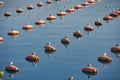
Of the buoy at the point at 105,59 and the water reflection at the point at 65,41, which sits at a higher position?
the water reflection at the point at 65,41

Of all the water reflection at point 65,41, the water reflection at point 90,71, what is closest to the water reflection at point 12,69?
the water reflection at point 90,71

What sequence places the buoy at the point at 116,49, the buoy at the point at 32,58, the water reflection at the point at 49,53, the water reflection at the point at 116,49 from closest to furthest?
the buoy at the point at 32,58 → the water reflection at the point at 49,53 → the water reflection at the point at 116,49 → the buoy at the point at 116,49

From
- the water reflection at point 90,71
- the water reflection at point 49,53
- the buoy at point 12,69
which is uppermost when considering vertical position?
the buoy at point 12,69

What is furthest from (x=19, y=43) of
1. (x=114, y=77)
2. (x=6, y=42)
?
(x=114, y=77)

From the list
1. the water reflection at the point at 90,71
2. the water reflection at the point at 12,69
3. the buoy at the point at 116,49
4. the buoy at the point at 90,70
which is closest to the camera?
the water reflection at the point at 90,71

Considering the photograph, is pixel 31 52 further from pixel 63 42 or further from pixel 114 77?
pixel 114 77

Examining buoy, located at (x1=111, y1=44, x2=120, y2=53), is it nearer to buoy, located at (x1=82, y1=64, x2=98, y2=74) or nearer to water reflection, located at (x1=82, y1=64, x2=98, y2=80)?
water reflection, located at (x1=82, y1=64, x2=98, y2=80)

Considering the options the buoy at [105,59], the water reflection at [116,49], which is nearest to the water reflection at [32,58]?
the buoy at [105,59]

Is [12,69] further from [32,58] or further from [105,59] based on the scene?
[105,59]

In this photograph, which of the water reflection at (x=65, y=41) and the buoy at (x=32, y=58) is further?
the water reflection at (x=65, y=41)

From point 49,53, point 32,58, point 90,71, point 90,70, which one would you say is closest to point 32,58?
point 32,58

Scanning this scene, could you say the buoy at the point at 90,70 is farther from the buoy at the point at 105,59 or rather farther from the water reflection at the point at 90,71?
the buoy at the point at 105,59
